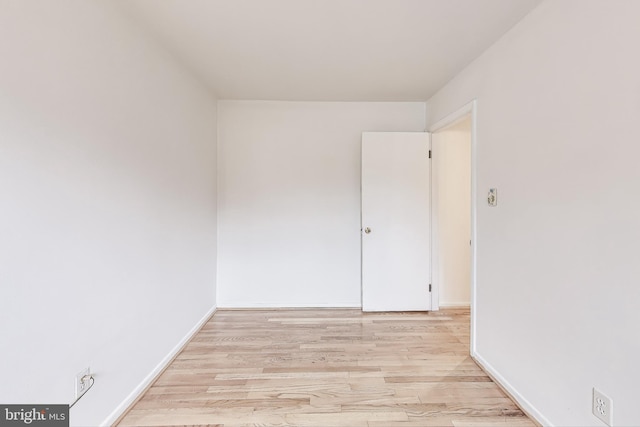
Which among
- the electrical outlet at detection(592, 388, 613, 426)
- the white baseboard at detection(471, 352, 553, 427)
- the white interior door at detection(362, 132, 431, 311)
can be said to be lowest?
the white baseboard at detection(471, 352, 553, 427)

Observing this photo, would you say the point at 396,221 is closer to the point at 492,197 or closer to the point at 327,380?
the point at 492,197

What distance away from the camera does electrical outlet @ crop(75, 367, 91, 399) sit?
1.32 m

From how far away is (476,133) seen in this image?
2.16m

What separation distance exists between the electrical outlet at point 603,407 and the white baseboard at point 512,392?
13.9 inches

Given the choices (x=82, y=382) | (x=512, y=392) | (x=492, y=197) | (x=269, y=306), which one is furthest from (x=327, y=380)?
(x=492, y=197)

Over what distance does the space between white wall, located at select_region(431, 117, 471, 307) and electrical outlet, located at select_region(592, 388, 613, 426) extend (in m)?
1.90

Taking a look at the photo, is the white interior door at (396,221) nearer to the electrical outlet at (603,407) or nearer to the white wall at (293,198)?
the white wall at (293,198)

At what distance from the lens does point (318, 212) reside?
327 centimetres

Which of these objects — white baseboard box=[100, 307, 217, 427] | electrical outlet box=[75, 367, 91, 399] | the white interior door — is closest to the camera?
electrical outlet box=[75, 367, 91, 399]

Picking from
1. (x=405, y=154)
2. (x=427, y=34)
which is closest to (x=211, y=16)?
(x=427, y=34)

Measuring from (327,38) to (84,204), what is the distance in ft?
5.70

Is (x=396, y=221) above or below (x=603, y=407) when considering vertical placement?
above

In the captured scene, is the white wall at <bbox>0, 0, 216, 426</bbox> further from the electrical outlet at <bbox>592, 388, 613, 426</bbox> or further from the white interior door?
the electrical outlet at <bbox>592, 388, 613, 426</bbox>

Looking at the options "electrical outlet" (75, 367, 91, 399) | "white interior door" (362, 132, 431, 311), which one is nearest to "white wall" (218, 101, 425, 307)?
"white interior door" (362, 132, 431, 311)
